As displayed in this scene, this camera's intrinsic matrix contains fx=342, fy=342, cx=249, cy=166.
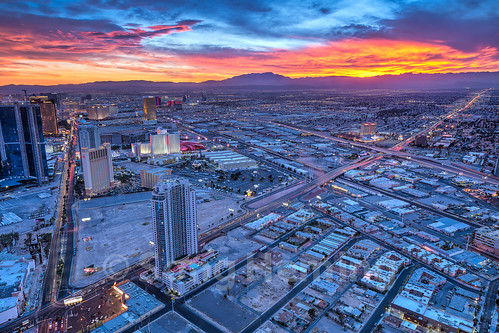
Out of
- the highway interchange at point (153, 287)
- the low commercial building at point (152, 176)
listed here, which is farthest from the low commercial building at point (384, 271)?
the low commercial building at point (152, 176)

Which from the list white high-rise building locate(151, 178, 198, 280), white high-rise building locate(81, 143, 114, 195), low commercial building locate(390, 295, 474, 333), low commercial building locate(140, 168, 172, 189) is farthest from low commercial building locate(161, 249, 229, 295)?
white high-rise building locate(81, 143, 114, 195)

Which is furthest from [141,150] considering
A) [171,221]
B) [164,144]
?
[171,221]

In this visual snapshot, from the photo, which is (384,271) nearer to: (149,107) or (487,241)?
(487,241)

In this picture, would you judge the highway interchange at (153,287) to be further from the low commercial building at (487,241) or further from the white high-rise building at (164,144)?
the white high-rise building at (164,144)

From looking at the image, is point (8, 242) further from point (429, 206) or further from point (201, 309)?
point (429, 206)

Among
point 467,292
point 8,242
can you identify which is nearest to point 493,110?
point 467,292

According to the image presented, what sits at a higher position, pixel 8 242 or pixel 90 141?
pixel 90 141
